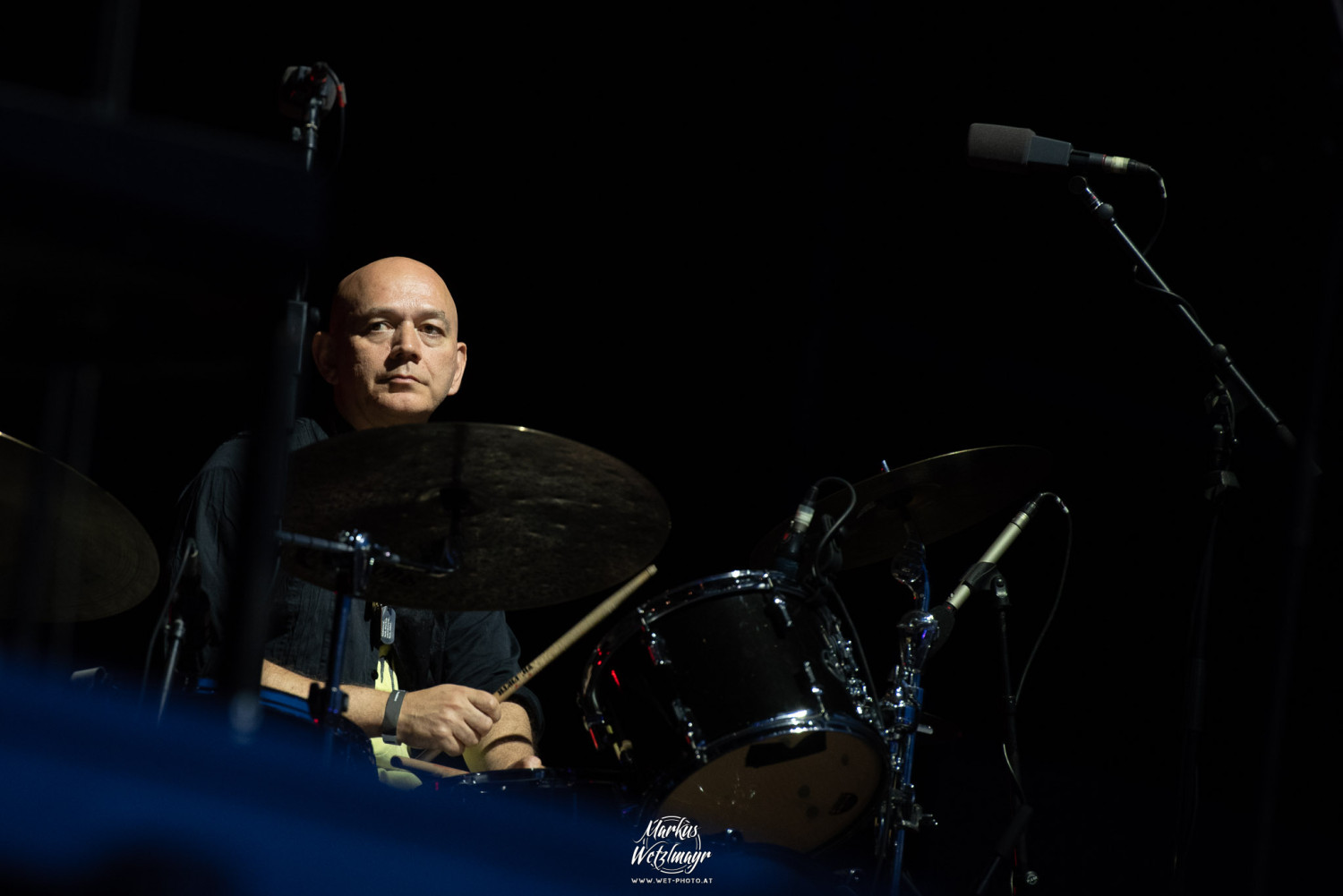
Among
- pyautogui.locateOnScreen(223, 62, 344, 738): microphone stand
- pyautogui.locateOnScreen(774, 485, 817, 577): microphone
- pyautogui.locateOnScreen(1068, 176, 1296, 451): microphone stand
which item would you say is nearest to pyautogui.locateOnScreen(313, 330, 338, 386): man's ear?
pyautogui.locateOnScreen(774, 485, 817, 577): microphone

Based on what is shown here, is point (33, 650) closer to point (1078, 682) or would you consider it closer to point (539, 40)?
point (539, 40)

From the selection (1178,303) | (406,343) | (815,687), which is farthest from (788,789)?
(406,343)

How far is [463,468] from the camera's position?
213 centimetres

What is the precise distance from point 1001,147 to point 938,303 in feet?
4.37

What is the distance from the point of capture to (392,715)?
95.8 inches

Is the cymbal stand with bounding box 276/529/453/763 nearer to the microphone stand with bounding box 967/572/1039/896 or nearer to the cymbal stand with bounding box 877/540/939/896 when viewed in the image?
the cymbal stand with bounding box 877/540/939/896

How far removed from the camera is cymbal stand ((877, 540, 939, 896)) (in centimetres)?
251

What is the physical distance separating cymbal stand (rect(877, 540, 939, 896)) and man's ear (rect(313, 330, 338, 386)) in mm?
1399

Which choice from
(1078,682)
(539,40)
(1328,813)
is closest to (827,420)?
(1078,682)

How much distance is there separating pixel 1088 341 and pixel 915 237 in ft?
1.97

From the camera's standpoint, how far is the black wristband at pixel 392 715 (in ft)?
7.98

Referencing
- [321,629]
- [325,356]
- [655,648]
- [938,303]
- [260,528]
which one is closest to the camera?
[260,528]

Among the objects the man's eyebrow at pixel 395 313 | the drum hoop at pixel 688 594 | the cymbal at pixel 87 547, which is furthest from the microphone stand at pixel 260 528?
the man's eyebrow at pixel 395 313
